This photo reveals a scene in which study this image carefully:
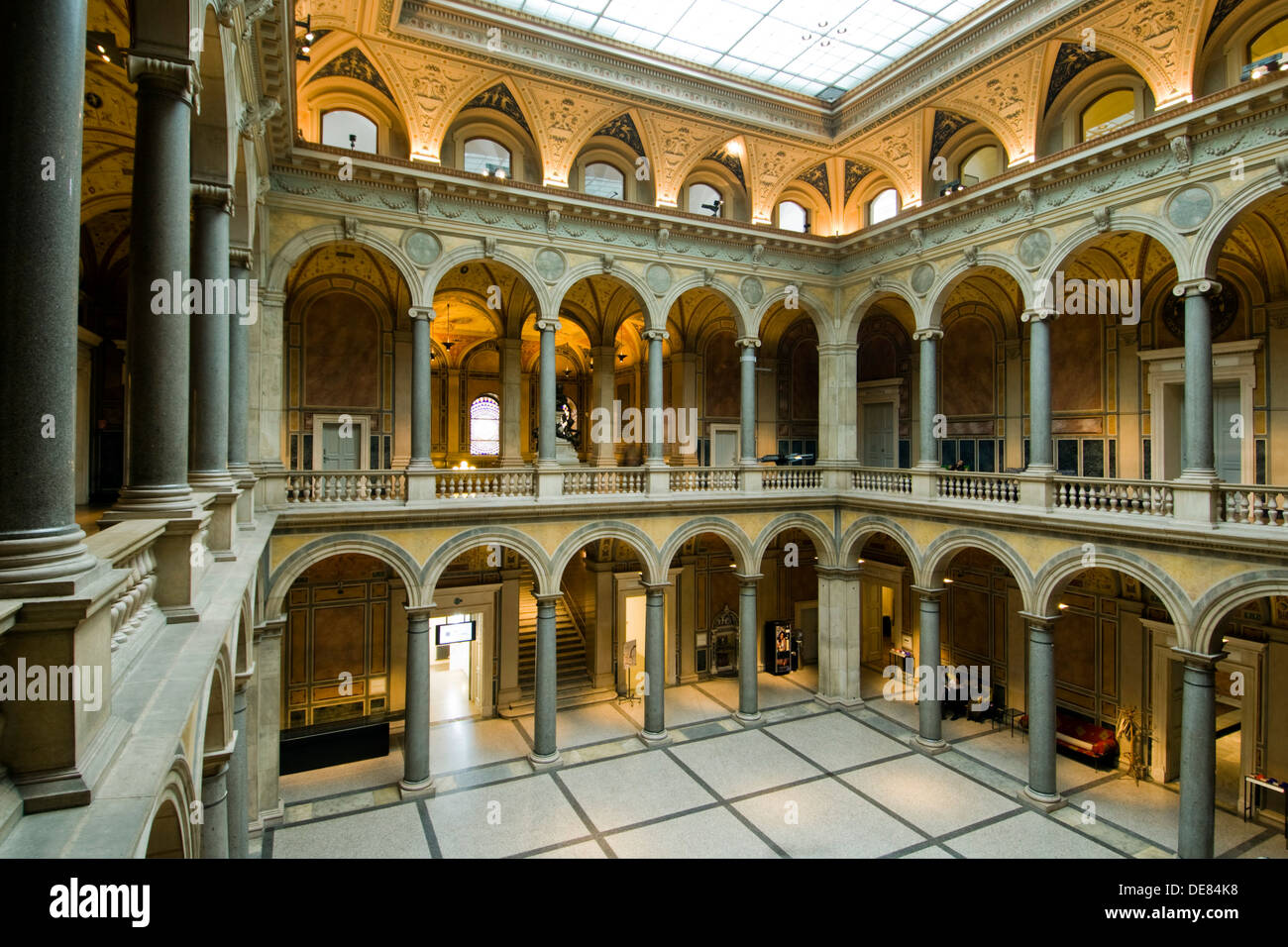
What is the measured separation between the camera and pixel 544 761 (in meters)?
15.0

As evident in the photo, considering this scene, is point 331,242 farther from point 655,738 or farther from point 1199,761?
point 1199,761

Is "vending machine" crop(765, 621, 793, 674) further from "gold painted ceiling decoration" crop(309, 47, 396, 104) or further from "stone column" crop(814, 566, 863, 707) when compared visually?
"gold painted ceiling decoration" crop(309, 47, 396, 104)

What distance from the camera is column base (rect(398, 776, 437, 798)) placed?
13.7 meters

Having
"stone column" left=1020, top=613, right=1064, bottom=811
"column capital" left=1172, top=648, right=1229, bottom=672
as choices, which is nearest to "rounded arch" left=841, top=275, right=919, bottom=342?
"stone column" left=1020, top=613, right=1064, bottom=811

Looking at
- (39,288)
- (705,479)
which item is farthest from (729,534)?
(39,288)

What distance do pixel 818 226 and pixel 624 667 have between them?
13359mm

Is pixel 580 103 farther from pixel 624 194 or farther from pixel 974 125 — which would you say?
pixel 974 125

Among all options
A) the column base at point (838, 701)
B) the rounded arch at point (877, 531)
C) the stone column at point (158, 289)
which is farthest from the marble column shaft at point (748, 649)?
the stone column at point (158, 289)

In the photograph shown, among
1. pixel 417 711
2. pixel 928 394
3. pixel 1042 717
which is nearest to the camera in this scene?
pixel 1042 717

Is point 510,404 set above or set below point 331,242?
below

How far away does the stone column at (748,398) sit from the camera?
17.6 metres

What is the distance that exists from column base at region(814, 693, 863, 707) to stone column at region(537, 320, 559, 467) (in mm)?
9707

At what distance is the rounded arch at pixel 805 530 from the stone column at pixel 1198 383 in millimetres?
8226

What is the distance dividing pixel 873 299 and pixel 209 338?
15284 millimetres
